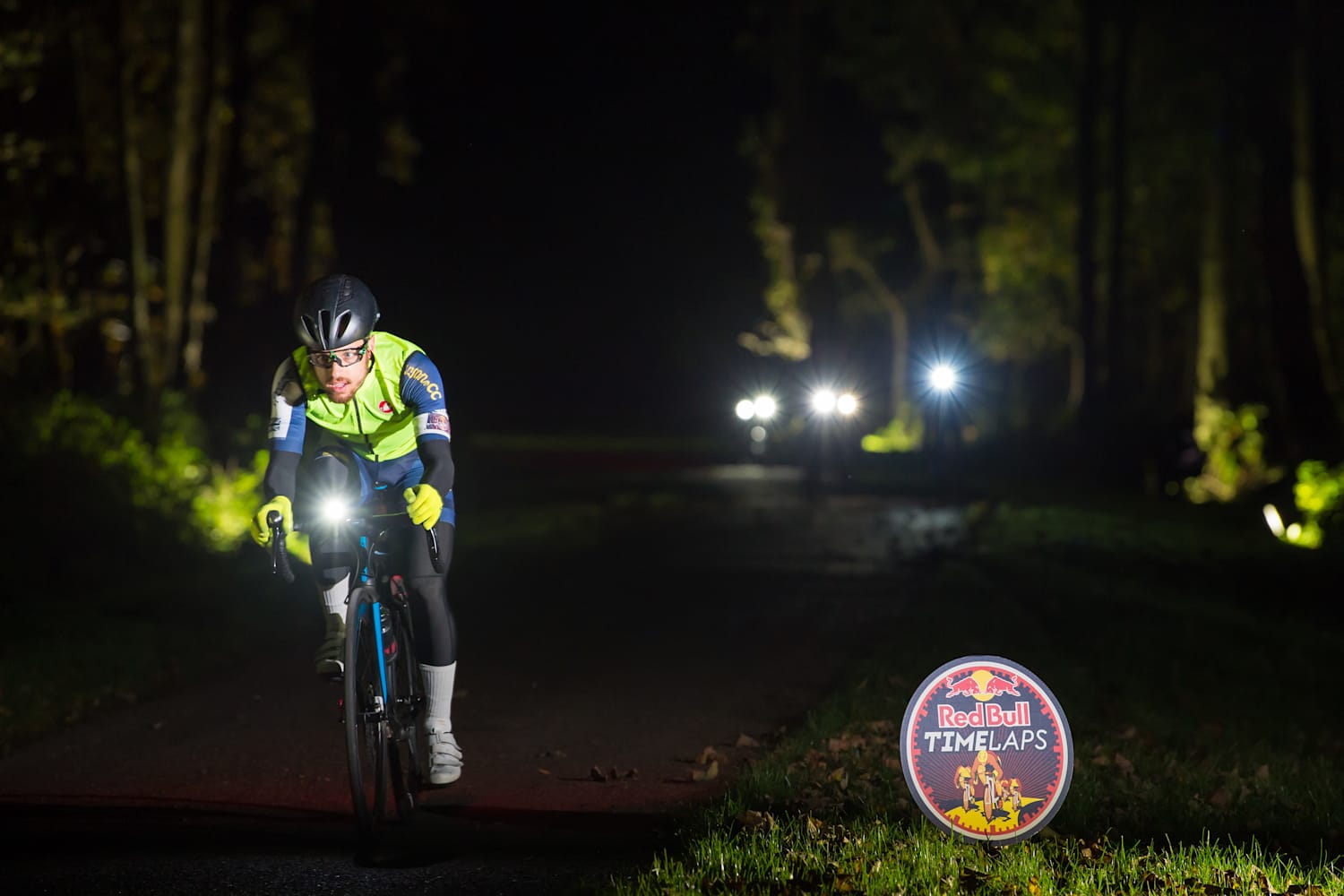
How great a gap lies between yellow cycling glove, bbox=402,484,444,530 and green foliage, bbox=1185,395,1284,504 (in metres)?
21.3

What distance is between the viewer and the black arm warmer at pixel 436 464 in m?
6.32

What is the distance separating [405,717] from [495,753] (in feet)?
5.22

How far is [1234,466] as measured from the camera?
27594mm

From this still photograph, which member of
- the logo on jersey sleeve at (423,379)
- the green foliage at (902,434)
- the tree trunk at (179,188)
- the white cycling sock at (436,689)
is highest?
the tree trunk at (179,188)

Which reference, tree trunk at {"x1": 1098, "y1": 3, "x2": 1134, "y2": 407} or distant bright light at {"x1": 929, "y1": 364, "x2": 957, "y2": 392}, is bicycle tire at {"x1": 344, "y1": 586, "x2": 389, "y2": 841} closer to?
distant bright light at {"x1": 929, "y1": 364, "x2": 957, "y2": 392}

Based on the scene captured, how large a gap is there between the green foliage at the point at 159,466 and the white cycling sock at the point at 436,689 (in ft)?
31.9

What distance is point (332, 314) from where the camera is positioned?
613 cm

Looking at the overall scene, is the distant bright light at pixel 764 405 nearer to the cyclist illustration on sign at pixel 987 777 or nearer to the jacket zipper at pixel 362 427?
the jacket zipper at pixel 362 427

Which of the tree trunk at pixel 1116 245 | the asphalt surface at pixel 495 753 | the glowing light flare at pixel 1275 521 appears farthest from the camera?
the tree trunk at pixel 1116 245

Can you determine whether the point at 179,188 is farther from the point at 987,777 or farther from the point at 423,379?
the point at 987,777

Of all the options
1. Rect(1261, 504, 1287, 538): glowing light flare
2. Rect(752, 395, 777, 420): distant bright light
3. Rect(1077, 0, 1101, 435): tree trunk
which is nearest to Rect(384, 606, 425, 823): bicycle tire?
Rect(1261, 504, 1287, 538): glowing light flare

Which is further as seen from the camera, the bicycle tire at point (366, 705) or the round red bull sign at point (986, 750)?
the bicycle tire at point (366, 705)

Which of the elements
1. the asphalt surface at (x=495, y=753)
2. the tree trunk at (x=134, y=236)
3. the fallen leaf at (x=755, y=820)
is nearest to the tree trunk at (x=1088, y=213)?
the asphalt surface at (x=495, y=753)

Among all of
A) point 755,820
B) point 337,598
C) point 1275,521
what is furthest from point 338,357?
point 1275,521
